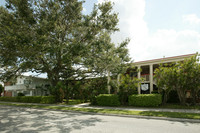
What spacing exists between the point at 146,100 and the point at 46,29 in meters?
12.3

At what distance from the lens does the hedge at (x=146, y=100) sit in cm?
1418

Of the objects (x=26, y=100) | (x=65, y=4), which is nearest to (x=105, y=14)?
(x=65, y=4)

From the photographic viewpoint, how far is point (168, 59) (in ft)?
64.4

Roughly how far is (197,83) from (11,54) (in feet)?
57.8

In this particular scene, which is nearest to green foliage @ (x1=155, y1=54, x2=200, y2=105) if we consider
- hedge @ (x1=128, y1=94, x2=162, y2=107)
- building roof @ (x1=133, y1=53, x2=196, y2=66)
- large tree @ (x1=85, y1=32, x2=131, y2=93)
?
hedge @ (x1=128, y1=94, x2=162, y2=107)

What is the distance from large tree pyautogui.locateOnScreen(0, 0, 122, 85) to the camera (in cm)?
1214

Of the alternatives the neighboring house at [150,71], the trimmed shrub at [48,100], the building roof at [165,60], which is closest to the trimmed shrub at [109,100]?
the trimmed shrub at [48,100]

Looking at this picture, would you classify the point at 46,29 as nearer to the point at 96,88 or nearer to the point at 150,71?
the point at 96,88

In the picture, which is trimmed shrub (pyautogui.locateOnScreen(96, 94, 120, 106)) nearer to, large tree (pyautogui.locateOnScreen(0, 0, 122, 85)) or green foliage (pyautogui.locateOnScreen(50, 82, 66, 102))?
large tree (pyautogui.locateOnScreen(0, 0, 122, 85))

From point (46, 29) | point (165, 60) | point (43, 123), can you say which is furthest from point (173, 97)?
point (46, 29)

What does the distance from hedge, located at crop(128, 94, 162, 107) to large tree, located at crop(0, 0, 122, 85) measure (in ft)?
24.6

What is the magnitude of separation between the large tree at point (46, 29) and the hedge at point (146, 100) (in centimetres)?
748

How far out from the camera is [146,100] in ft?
47.6

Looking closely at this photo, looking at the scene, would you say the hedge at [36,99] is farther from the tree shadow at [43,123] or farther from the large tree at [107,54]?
the tree shadow at [43,123]
